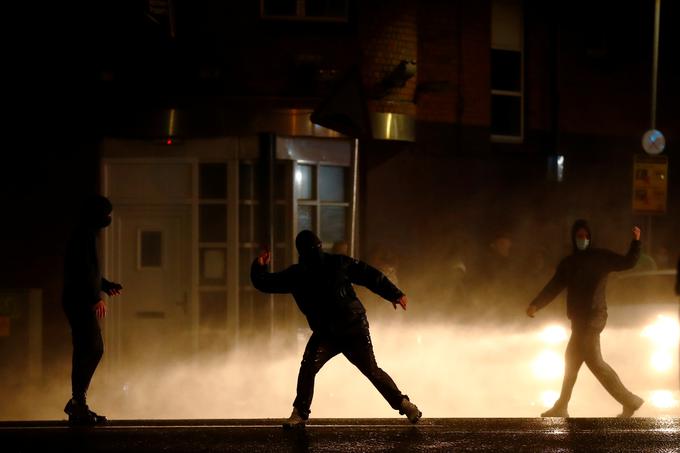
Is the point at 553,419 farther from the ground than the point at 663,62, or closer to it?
closer to it

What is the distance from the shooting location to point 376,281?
8.12m

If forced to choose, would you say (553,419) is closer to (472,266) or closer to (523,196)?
(472,266)

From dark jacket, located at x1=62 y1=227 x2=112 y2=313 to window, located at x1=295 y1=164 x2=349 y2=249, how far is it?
17.4 feet

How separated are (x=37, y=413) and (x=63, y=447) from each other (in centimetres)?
333

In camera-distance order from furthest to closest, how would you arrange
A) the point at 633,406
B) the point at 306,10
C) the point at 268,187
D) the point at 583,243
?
1. the point at 306,10
2. the point at 268,187
3. the point at 583,243
4. the point at 633,406

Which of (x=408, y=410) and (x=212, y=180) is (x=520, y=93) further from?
(x=408, y=410)

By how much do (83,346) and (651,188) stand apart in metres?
9.48

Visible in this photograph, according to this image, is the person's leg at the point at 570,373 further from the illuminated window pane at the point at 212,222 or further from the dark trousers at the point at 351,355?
the illuminated window pane at the point at 212,222

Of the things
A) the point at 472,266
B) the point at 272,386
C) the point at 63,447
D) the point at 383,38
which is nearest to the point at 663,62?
the point at 472,266

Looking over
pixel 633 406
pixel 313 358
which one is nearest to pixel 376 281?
pixel 313 358

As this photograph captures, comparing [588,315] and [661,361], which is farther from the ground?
[588,315]

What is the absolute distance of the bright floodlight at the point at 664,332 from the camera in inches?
434

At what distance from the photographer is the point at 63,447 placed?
7.72 meters

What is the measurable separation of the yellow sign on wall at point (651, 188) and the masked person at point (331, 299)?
25.8 feet
